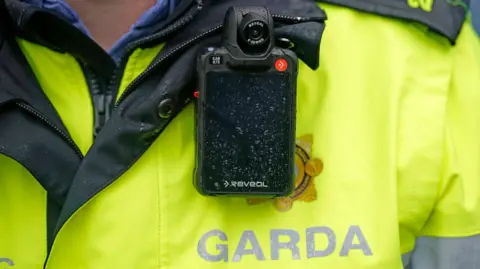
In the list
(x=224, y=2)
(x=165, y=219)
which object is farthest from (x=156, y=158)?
(x=224, y=2)

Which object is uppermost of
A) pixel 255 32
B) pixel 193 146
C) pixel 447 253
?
pixel 255 32

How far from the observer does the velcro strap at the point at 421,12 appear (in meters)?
0.80

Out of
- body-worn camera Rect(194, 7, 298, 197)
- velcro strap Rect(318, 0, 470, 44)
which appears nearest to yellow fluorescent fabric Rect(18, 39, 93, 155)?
body-worn camera Rect(194, 7, 298, 197)

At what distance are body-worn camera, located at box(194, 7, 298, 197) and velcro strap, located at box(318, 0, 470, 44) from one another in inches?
5.2

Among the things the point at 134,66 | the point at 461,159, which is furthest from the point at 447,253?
the point at 134,66

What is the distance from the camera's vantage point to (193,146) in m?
0.75

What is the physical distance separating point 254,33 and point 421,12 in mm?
199

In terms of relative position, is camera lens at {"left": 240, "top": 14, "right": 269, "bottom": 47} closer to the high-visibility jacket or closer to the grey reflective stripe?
the high-visibility jacket

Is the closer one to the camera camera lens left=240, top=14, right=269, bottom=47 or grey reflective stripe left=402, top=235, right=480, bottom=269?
camera lens left=240, top=14, right=269, bottom=47

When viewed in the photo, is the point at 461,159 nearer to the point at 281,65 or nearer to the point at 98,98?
the point at 281,65

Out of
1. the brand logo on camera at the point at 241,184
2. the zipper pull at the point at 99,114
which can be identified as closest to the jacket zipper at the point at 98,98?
the zipper pull at the point at 99,114

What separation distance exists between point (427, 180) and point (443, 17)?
0.52 ft

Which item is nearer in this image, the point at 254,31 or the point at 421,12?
the point at 254,31

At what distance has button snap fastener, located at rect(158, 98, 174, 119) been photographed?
2.38 ft
